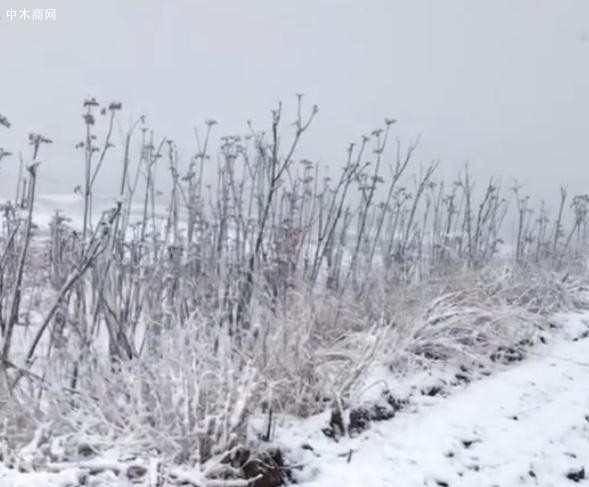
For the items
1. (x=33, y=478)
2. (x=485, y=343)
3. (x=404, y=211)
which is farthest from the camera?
(x=404, y=211)

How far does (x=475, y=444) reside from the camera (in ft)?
13.2

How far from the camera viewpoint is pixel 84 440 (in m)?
3.25

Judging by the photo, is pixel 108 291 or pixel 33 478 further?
pixel 108 291

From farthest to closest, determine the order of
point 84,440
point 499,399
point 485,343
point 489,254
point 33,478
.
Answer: point 489,254
point 485,343
point 499,399
point 84,440
point 33,478

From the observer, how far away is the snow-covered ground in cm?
354

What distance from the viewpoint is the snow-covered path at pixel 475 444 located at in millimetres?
3605

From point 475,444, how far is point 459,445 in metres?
0.10

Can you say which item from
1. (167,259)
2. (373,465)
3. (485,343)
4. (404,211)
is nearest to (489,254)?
(404,211)

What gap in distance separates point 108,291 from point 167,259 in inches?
34.7

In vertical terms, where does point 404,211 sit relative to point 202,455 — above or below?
above

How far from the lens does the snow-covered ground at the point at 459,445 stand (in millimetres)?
3539

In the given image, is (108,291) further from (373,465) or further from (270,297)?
(373,465)

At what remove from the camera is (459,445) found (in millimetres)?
3984

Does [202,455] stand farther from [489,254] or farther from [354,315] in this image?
[489,254]
